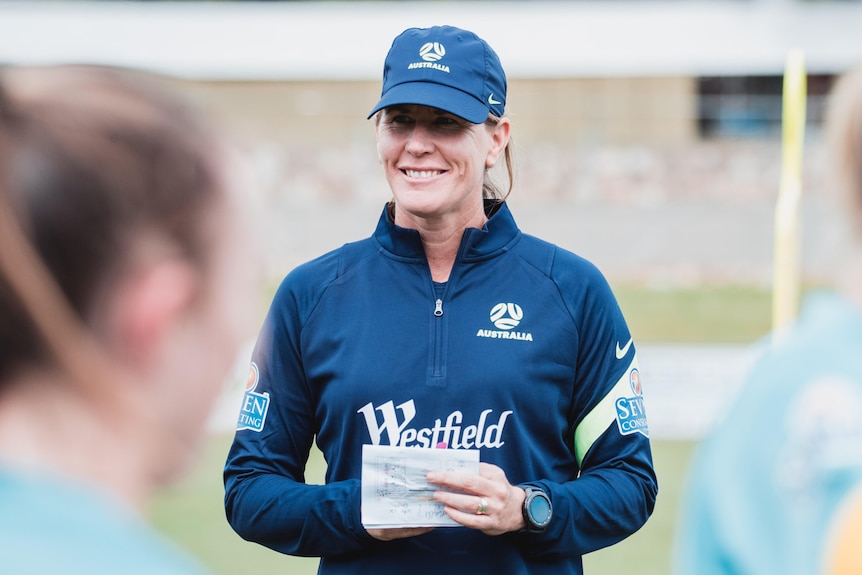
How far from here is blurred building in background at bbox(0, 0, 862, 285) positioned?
18.0 metres

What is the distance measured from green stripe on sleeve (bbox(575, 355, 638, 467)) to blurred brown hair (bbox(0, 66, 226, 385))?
1.59m

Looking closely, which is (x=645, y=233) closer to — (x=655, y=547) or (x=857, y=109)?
Answer: (x=655, y=547)

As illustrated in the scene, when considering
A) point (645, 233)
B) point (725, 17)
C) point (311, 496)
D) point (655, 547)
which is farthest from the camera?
point (725, 17)

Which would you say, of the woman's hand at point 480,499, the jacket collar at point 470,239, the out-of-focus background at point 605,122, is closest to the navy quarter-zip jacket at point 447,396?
the jacket collar at point 470,239

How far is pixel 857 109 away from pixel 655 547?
567 centimetres

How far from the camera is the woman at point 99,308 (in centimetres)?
85

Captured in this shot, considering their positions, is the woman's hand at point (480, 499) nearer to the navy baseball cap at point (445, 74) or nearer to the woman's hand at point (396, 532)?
the woman's hand at point (396, 532)

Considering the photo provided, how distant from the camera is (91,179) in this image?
89cm

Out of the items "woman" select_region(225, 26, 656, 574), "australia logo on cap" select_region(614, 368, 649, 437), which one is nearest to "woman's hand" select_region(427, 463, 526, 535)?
"woman" select_region(225, 26, 656, 574)

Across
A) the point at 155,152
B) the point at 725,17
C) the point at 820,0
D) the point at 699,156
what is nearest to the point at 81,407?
the point at 155,152

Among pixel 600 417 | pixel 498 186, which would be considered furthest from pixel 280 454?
pixel 498 186

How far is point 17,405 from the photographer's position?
0.89m

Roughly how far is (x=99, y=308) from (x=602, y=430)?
1.71 metres

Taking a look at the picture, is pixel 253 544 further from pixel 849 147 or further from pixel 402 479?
pixel 849 147
